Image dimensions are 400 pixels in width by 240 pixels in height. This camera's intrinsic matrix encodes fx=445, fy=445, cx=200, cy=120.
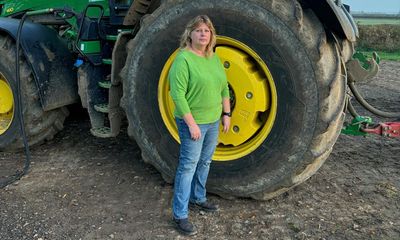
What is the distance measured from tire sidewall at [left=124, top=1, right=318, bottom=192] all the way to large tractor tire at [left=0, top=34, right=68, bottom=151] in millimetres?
1357

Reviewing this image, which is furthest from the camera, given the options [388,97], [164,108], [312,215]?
[388,97]

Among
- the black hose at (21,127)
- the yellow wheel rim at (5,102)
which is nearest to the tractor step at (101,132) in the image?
the black hose at (21,127)

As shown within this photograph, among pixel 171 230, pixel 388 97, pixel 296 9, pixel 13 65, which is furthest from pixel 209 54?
pixel 388 97

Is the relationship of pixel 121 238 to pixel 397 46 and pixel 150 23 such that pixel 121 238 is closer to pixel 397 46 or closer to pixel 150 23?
pixel 150 23

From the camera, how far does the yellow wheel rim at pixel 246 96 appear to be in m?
3.29

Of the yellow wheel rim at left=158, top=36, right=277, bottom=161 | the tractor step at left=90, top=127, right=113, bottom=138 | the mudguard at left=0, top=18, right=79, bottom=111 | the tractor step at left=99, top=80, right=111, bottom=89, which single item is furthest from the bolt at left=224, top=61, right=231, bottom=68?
the mudguard at left=0, top=18, right=79, bottom=111

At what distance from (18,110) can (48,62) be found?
59 cm

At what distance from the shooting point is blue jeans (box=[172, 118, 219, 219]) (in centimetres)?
317

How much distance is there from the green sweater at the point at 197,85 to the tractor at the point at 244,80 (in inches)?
10.3

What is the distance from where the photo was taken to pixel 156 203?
3.63 meters

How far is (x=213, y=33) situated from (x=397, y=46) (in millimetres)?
17316

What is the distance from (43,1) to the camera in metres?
5.26

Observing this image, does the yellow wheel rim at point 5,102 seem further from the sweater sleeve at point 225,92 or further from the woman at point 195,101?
the sweater sleeve at point 225,92

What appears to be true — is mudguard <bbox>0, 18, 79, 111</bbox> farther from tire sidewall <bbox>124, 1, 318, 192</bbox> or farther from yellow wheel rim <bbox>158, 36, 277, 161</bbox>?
yellow wheel rim <bbox>158, 36, 277, 161</bbox>
